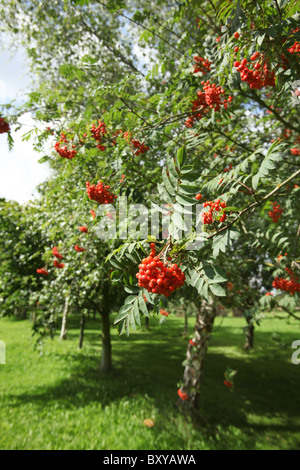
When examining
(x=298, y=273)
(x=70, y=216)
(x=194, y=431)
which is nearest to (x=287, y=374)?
(x=194, y=431)

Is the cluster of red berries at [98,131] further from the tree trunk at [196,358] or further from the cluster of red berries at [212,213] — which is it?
the tree trunk at [196,358]

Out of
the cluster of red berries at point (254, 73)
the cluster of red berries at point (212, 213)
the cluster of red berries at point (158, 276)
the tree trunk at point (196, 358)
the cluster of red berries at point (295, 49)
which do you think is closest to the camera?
the cluster of red berries at point (158, 276)

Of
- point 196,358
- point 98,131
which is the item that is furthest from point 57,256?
point 196,358

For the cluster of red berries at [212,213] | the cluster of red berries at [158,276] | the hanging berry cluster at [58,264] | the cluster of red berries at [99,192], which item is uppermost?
the cluster of red berries at [99,192]

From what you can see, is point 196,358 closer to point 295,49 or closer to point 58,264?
point 58,264

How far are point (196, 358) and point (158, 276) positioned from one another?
217 inches

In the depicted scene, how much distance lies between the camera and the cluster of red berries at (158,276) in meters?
1.23

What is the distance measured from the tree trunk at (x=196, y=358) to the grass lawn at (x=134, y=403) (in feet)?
1.31

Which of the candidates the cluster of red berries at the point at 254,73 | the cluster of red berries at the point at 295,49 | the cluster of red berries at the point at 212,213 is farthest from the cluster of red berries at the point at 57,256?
the cluster of red berries at the point at 295,49

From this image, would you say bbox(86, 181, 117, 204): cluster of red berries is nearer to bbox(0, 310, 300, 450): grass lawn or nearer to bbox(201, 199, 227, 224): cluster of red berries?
bbox(201, 199, 227, 224): cluster of red berries

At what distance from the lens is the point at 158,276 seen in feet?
4.06

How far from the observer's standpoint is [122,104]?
107 inches
